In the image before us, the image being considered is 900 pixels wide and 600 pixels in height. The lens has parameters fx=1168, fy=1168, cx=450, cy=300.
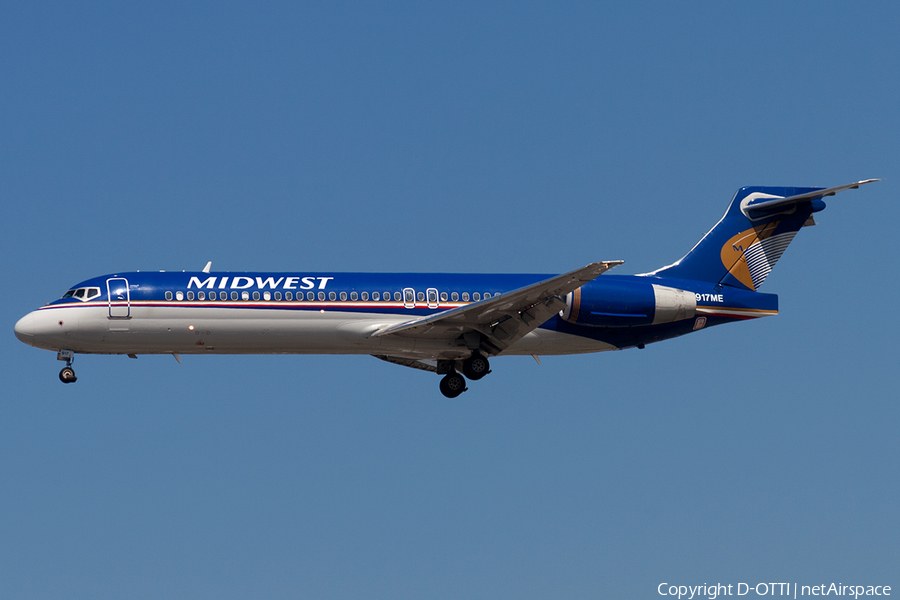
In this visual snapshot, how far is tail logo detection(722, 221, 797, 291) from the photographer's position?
120 feet

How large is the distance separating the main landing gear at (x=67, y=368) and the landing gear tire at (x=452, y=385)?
35.3 ft

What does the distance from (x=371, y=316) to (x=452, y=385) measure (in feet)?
11.6

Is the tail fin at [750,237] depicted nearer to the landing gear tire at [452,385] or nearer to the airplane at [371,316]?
the airplane at [371,316]

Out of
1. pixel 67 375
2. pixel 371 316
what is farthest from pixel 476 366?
pixel 67 375

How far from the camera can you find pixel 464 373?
34.8 meters

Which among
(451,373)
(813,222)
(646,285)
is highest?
(813,222)

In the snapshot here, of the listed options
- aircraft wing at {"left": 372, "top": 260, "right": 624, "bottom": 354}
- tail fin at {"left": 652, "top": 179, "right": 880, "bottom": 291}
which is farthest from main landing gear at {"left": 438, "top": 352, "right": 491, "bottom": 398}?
tail fin at {"left": 652, "top": 179, "right": 880, "bottom": 291}

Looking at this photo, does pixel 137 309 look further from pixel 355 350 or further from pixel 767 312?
pixel 767 312

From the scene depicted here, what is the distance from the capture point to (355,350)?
33812 millimetres

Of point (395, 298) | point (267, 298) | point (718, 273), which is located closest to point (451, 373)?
point (395, 298)

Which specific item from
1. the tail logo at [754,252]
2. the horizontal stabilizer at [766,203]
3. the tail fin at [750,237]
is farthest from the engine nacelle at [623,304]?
the horizontal stabilizer at [766,203]

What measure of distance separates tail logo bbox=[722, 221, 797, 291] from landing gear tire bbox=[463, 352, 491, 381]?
8397mm

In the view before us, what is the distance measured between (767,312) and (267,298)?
15165 mm

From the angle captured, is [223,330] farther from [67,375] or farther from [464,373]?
[464,373]
